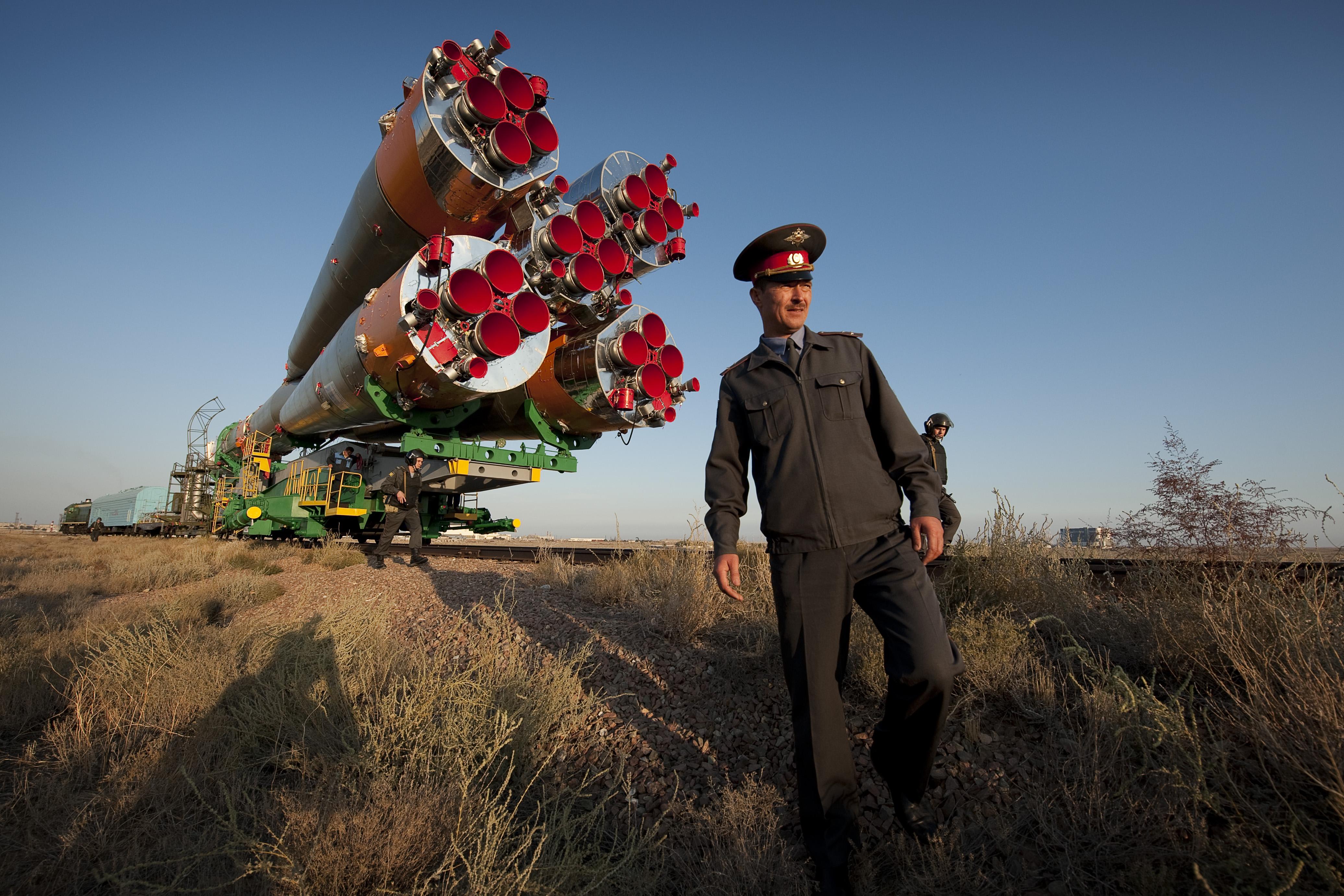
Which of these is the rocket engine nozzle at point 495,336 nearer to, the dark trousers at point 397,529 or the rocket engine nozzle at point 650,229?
the rocket engine nozzle at point 650,229

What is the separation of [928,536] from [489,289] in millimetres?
6317

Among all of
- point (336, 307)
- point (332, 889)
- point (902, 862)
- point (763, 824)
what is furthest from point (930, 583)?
point (336, 307)

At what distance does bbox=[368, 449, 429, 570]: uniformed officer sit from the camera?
29.2 ft

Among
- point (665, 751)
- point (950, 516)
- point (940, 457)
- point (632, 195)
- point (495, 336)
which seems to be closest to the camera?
point (665, 751)

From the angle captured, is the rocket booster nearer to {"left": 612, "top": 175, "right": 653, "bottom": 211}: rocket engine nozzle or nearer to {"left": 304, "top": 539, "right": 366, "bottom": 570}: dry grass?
{"left": 612, "top": 175, "right": 653, "bottom": 211}: rocket engine nozzle

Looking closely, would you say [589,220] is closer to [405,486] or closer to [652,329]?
[652,329]

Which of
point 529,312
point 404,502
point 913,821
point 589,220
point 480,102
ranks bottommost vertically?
point 913,821

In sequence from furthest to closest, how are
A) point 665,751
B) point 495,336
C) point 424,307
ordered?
point 495,336
point 424,307
point 665,751

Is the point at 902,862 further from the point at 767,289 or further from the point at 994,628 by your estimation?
the point at 767,289

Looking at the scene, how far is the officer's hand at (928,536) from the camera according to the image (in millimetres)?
2092

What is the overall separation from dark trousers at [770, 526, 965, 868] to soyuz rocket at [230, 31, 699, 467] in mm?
6031

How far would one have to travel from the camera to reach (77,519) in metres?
35.4

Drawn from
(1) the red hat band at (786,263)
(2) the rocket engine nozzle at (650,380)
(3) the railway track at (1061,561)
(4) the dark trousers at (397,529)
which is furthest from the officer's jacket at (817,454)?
Answer: (4) the dark trousers at (397,529)

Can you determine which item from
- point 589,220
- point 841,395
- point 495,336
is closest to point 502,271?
point 495,336
